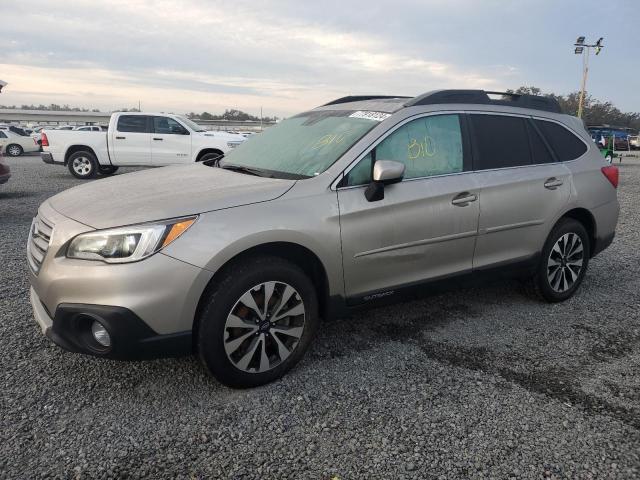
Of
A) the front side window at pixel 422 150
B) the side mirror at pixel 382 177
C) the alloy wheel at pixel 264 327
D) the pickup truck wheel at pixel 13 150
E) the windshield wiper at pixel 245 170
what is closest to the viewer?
the alloy wheel at pixel 264 327

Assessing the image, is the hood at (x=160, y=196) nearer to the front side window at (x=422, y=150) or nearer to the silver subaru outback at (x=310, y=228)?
the silver subaru outback at (x=310, y=228)

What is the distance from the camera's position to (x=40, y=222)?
3.11 m

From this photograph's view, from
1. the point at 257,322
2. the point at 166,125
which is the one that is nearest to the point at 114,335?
the point at 257,322

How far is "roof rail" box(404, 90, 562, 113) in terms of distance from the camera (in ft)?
12.2

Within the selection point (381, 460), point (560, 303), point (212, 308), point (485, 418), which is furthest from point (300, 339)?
point (560, 303)

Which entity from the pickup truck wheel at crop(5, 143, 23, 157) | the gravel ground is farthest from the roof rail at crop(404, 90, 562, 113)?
the pickup truck wheel at crop(5, 143, 23, 157)

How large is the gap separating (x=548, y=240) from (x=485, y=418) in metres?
2.09

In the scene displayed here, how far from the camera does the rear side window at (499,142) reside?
3.90m

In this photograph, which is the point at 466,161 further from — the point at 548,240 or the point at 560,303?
the point at 560,303

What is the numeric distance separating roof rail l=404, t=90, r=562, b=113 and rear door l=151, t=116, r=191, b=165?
35.0 ft

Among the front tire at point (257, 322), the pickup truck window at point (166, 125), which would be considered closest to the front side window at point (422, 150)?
the front tire at point (257, 322)

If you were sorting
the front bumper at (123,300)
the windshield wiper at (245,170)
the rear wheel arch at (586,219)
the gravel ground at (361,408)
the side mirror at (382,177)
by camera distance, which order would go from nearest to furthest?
the gravel ground at (361,408) < the front bumper at (123,300) < the side mirror at (382,177) < the windshield wiper at (245,170) < the rear wheel arch at (586,219)

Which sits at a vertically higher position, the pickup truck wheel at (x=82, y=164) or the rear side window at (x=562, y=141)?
the rear side window at (x=562, y=141)

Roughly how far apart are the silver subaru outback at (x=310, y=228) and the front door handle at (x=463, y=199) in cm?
1
